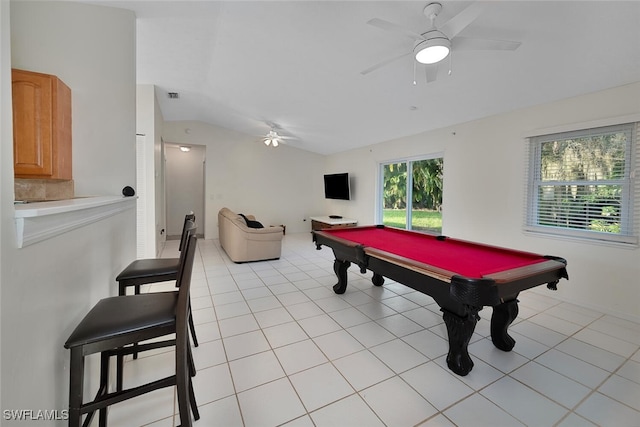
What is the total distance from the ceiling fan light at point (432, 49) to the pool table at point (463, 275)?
5.35 feet

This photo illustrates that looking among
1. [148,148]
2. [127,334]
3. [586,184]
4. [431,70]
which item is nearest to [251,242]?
[148,148]

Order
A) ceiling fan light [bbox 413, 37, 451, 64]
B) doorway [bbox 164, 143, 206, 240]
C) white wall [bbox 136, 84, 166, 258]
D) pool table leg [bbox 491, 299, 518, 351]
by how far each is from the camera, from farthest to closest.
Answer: doorway [bbox 164, 143, 206, 240] < white wall [bbox 136, 84, 166, 258] < pool table leg [bbox 491, 299, 518, 351] < ceiling fan light [bbox 413, 37, 451, 64]

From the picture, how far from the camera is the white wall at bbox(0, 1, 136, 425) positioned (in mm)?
781

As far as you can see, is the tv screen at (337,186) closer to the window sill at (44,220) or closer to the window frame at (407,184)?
the window frame at (407,184)

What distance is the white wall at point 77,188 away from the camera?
0.78 metres

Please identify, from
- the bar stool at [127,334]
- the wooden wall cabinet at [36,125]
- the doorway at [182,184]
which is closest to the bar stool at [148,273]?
the bar stool at [127,334]

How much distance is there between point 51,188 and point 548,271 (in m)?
3.56

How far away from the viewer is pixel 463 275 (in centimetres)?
176

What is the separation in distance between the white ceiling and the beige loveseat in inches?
90.0

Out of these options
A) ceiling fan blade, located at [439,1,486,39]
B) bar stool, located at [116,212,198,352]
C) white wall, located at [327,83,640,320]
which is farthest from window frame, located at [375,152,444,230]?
bar stool, located at [116,212,198,352]

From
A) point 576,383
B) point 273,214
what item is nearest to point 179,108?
point 273,214

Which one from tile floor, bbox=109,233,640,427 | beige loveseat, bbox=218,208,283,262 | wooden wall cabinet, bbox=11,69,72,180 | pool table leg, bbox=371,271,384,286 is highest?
wooden wall cabinet, bbox=11,69,72,180

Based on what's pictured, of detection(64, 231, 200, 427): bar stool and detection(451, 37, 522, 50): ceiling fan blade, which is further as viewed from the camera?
A: detection(451, 37, 522, 50): ceiling fan blade

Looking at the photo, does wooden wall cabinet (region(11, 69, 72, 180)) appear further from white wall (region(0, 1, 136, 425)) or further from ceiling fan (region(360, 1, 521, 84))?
ceiling fan (region(360, 1, 521, 84))
